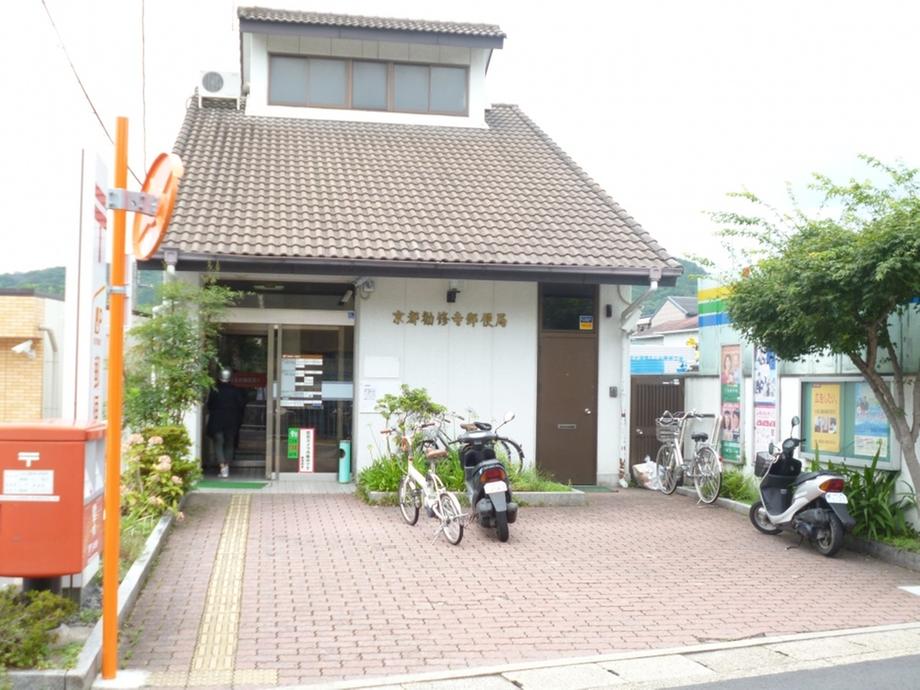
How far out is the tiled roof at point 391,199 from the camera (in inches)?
574

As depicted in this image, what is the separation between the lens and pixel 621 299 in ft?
52.7

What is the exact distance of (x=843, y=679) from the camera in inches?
255

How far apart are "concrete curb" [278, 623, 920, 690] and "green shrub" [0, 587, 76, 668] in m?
1.47

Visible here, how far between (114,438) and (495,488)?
5.53 metres

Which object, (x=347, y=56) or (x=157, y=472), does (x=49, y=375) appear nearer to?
(x=347, y=56)

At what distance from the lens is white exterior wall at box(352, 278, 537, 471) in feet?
49.4

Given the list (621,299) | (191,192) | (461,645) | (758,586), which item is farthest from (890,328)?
(191,192)

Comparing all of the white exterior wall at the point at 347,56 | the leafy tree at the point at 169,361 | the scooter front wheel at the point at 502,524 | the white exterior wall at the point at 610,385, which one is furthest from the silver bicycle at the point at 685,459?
the white exterior wall at the point at 347,56

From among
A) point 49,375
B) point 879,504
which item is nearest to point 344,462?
point 879,504

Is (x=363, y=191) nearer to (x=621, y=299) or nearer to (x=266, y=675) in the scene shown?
(x=621, y=299)

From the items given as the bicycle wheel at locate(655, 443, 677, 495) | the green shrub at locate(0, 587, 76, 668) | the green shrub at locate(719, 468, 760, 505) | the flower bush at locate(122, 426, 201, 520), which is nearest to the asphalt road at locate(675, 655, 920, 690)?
the green shrub at locate(0, 587, 76, 668)

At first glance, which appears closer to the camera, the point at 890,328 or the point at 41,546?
the point at 41,546

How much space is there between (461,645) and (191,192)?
417 inches

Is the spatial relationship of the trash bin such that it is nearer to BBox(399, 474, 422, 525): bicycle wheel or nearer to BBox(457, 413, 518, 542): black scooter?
BBox(399, 474, 422, 525): bicycle wheel
